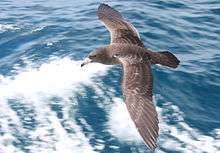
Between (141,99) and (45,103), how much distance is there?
3.28 meters

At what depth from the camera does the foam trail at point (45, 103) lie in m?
9.68

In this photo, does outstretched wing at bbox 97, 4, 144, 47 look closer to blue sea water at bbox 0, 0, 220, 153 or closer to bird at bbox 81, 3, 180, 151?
Answer: bird at bbox 81, 3, 180, 151

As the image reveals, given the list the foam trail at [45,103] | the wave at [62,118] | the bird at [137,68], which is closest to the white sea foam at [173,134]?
the wave at [62,118]

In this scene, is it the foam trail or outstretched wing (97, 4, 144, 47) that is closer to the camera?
the foam trail

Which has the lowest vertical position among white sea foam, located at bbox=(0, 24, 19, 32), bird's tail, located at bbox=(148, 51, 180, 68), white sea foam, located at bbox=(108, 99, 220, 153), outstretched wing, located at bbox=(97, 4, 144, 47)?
white sea foam, located at bbox=(108, 99, 220, 153)

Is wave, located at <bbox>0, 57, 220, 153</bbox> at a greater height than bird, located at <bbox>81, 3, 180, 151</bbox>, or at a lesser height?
lesser

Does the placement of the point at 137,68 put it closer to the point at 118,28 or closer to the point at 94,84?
the point at 118,28

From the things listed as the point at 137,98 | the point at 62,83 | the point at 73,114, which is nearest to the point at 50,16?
the point at 62,83

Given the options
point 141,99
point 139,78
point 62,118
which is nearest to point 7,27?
point 62,118

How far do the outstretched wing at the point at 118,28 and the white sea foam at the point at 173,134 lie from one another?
137 centimetres

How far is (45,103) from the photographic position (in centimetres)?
1102

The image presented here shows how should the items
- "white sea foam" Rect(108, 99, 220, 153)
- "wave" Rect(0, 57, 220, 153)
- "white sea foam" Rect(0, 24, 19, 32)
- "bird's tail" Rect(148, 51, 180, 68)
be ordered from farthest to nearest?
"white sea foam" Rect(0, 24, 19, 32)
"wave" Rect(0, 57, 220, 153)
"white sea foam" Rect(108, 99, 220, 153)
"bird's tail" Rect(148, 51, 180, 68)

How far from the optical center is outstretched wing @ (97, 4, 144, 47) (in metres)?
10.4

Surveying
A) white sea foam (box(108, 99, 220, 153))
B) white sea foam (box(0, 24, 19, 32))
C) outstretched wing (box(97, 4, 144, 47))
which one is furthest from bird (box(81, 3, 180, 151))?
white sea foam (box(0, 24, 19, 32))
